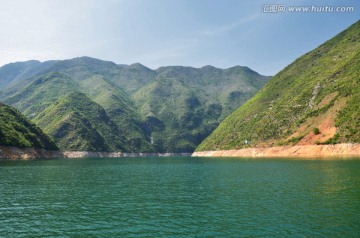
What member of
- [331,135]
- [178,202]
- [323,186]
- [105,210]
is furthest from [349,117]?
[105,210]

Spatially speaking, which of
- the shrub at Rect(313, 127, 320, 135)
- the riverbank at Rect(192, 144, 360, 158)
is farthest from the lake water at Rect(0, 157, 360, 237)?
the shrub at Rect(313, 127, 320, 135)

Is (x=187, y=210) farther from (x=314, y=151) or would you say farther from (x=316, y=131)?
(x=316, y=131)

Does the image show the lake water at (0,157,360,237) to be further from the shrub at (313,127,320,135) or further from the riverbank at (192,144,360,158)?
the shrub at (313,127,320,135)

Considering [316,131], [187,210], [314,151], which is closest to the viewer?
[187,210]

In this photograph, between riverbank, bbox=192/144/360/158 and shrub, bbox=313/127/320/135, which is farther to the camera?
shrub, bbox=313/127/320/135

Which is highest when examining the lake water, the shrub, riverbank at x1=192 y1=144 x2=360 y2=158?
the shrub

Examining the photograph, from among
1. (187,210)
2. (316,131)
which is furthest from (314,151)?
(187,210)

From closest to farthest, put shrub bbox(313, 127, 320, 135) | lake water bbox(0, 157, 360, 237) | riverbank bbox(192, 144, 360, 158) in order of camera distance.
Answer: lake water bbox(0, 157, 360, 237)
riverbank bbox(192, 144, 360, 158)
shrub bbox(313, 127, 320, 135)

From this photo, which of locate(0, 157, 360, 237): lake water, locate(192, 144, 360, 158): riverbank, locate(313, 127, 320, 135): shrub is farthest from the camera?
locate(313, 127, 320, 135): shrub

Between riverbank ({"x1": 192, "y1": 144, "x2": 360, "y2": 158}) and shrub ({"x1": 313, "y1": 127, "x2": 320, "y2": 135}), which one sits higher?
shrub ({"x1": 313, "y1": 127, "x2": 320, "y2": 135})

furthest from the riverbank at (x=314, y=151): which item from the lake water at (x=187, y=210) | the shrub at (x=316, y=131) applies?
the lake water at (x=187, y=210)

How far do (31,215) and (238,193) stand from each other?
33.3 meters

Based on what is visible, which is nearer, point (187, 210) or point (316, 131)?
point (187, 210)

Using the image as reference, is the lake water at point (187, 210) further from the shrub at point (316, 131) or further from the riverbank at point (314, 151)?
the shrub at point (316, 131)
